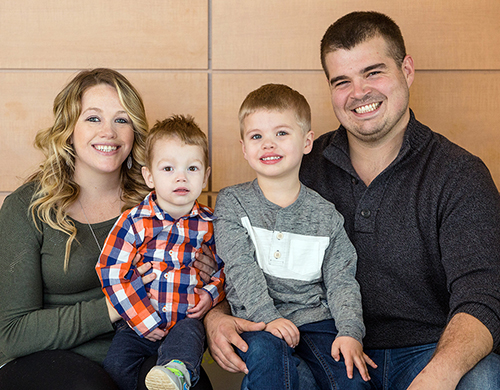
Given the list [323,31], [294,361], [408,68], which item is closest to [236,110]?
[323,31]

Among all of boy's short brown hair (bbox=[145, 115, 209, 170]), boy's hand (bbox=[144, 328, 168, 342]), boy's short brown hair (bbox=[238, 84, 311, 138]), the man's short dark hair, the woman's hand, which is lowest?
boy's hand (bbox=[144, 328, 168, 342])

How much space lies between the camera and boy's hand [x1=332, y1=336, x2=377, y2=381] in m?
1.45

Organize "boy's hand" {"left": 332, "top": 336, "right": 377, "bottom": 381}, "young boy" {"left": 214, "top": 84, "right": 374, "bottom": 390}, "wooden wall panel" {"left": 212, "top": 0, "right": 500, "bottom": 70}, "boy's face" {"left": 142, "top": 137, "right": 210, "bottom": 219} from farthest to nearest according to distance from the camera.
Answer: "wooden wall panel" {"left": 212, "top": 0, "right": 500, "bottom": 70}
"boy's face" {"left": 142, "top": 137, "right": 210, "bottom": 219}
"young boy" {"left": 214, "top": 84, "right": 374, "bottom": 390}
"boy's hand" {"left": 332, "top": 336, "right": 377, "bottom": 381}

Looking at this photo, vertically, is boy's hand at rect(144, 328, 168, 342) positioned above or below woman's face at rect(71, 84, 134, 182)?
below

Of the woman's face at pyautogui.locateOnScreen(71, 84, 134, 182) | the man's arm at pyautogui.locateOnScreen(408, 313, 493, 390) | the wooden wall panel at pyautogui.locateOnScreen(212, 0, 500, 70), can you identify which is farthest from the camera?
the wooden wall panel at pyautogui.locateOnScreen(212, 0, 500, 70)

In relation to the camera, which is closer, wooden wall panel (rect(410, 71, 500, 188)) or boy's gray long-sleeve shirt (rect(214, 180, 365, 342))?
boy's gray long-sleeve shirt (rect(214, 180, 365, 342))

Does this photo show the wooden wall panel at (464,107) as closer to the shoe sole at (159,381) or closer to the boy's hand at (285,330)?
the boy's hand at (285,330)

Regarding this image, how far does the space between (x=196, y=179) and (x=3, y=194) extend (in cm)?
139

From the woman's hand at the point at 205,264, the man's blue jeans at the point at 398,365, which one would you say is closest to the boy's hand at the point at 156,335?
the woman's hand at the point at 205,264

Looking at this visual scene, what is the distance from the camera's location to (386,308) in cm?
173

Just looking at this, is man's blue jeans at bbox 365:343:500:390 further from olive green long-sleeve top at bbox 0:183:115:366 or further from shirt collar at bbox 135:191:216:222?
olive green long-sleeve top at bbox 0:183:115:366

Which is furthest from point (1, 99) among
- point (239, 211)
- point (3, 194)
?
point (239, 211)

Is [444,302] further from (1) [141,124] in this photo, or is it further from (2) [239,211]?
(1) [141,124]

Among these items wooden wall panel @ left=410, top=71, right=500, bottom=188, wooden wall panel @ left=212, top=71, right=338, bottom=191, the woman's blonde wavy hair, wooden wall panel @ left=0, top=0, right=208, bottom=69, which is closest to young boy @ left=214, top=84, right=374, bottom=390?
the woman's blonde wavy hair
